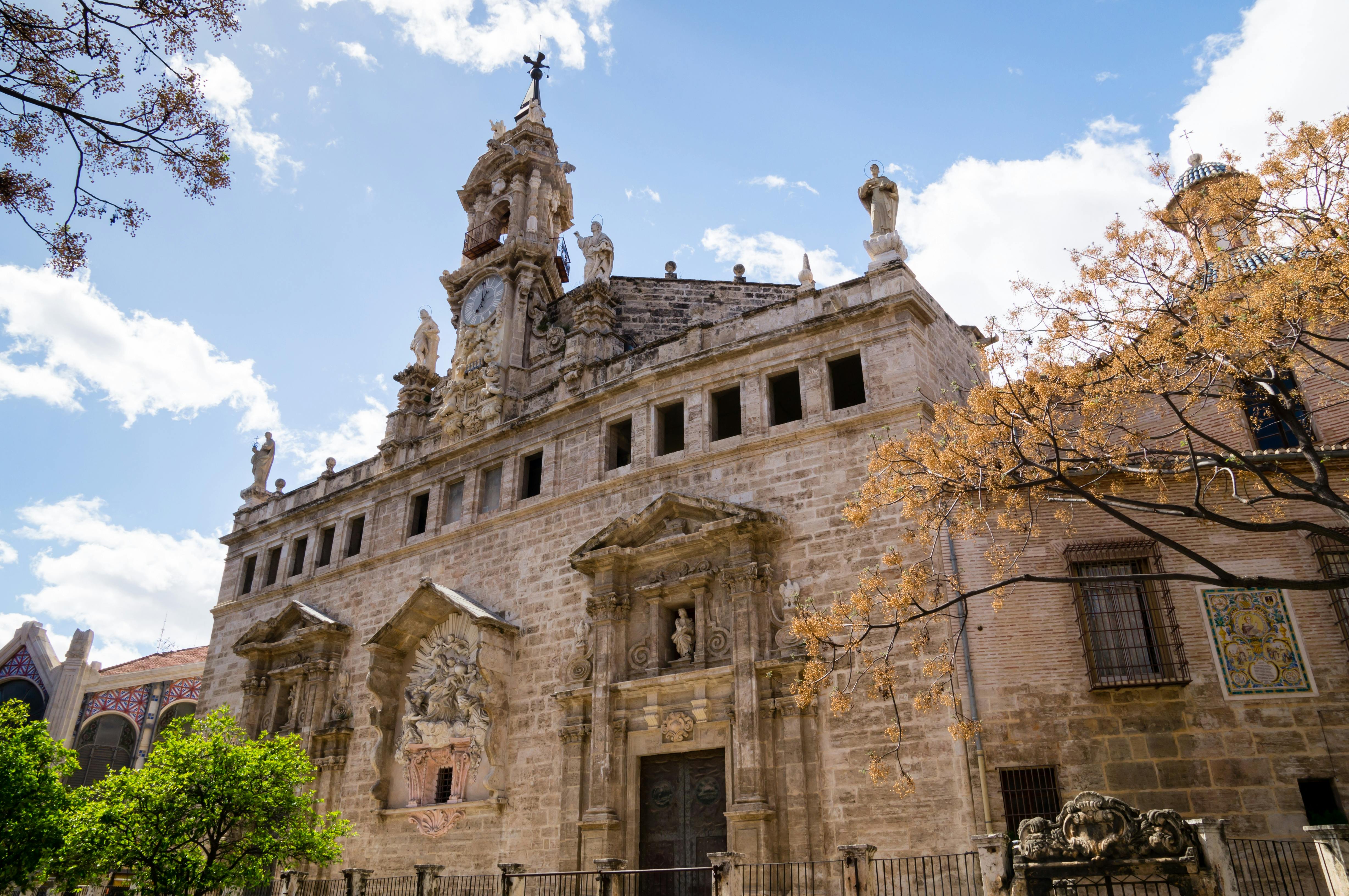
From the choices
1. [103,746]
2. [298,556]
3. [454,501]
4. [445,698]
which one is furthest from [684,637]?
[103,746]

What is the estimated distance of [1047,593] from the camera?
12719 millimetres

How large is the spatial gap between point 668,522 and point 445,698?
18.5 feet

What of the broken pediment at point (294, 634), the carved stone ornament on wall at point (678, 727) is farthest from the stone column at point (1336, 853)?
the broken pediment at point (294, 634)

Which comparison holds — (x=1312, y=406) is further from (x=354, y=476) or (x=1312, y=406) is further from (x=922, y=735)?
(x=354, y=476)

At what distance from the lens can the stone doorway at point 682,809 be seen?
1380 centimetres

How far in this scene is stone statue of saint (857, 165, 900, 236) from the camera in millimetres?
16375

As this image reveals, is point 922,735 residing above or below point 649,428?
below

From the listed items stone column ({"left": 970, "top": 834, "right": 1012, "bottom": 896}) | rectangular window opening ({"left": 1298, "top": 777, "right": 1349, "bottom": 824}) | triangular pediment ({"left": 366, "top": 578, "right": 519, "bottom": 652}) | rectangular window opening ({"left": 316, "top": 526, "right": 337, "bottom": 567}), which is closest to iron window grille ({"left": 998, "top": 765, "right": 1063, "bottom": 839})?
rectangular window opening ({"left": 1298, "top": 777, "right": 1349, "bottom": 824})

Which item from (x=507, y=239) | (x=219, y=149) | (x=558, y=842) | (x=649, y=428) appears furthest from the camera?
(x=507, y=239)

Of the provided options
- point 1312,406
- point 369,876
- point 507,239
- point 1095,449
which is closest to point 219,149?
point 1095,449

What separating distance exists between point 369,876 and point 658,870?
7246mm

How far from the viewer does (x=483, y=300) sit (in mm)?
22906

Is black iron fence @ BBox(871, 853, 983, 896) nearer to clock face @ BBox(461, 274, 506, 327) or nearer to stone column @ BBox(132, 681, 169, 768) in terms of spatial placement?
clock face @ BBox(461, 274, 506, 327)

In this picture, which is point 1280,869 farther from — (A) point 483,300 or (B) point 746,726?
(A) point 483,300
